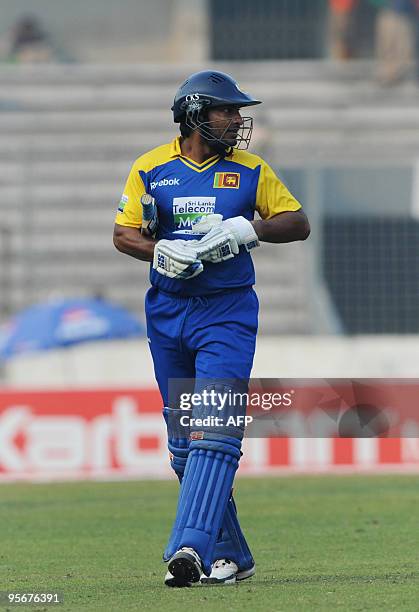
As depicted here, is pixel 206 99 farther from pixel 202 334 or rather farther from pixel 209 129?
pixel 202 334

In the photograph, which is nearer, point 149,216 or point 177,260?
point 177,260

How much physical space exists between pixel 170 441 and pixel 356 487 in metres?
5.55

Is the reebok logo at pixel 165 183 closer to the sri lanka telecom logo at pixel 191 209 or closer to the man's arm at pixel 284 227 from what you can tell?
the sri lanka telecom logo at pixel 191 209

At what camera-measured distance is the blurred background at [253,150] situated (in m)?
15.0

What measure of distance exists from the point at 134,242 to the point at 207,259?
1.25 feet

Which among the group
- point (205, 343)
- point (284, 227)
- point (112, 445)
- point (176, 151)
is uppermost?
point (176, 151)

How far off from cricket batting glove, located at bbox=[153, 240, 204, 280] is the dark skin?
131 mm

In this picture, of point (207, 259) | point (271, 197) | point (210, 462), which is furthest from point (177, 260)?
point (210, 462)

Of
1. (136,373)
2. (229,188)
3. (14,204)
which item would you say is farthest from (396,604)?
(14,204)

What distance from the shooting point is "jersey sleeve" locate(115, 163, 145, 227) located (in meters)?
5.96

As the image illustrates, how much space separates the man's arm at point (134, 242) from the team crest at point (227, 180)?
356 mm

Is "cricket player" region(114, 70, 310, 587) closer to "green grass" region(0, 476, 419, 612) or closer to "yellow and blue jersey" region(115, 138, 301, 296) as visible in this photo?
"yellow and blue jersey" region(115, 138, 301, 296)

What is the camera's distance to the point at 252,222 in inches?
229

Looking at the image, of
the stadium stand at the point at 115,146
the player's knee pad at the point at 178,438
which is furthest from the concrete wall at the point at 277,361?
the player's knee pad at the point at 178,438
